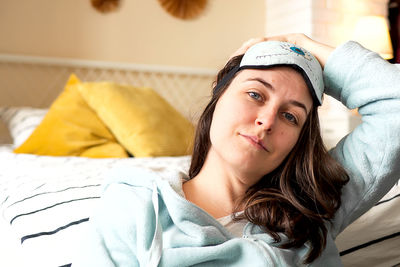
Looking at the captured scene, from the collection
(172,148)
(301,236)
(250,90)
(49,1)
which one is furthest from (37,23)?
(301,236)

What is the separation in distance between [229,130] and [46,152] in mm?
1233

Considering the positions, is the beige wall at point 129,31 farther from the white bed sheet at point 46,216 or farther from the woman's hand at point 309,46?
the woman's hand at point 309,46

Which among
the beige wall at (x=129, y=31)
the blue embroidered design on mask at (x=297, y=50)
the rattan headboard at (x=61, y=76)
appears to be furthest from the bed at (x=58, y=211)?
the beige wall at (x=129, y=31)

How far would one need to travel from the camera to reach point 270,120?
75cm

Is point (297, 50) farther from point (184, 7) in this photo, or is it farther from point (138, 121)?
point (184, 7)

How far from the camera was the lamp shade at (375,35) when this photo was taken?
104 inches

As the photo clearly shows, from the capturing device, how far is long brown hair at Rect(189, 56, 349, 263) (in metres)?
0.76

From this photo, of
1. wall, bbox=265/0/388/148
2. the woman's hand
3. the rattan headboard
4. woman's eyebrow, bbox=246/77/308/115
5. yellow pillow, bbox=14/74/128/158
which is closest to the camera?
woman's eyebrow, bbox=246/77/308/115

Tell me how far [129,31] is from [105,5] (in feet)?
0.71

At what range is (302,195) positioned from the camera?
2.76 feet

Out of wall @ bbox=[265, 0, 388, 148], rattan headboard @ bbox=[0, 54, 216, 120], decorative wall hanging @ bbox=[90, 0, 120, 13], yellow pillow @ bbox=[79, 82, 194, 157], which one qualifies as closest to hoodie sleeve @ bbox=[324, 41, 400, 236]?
yellow pillow @ bbox=[79, 82, 194, 157]

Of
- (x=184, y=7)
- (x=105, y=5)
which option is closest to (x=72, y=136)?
(x=105, y=5)

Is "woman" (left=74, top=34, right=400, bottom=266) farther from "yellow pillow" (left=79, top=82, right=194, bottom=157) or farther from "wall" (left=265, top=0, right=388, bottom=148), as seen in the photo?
"wall" (left=265, top=0, right=388, bottom=148)

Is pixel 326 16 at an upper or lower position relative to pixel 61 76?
upper
